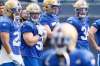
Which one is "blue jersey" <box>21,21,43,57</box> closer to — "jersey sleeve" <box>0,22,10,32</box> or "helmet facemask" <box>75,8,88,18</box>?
"jersey sleeve" <box>0,22,10,32</box>

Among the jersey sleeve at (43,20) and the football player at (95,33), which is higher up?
the jersey sleeve at (43,20)

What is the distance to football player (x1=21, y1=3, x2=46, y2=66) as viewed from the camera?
23.4 ft

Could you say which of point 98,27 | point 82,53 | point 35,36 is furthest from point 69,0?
point 82,53

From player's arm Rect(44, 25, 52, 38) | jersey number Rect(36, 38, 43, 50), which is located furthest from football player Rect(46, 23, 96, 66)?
player's arm Rect(44, 25, 52, 38)

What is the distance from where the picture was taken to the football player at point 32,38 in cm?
714

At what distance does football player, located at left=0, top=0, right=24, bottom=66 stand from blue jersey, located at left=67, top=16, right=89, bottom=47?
108cm

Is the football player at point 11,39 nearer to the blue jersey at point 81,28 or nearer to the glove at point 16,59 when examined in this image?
the glove at point 16,59

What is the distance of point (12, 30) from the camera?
708cm

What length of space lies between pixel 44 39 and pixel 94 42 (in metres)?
0.94

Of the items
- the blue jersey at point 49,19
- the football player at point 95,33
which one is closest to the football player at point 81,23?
the football player at point 95,33

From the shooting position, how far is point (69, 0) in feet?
49.2

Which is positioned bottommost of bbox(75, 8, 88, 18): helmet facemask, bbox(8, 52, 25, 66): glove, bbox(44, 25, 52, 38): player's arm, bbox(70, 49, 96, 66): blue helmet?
bbox(8, 52, 25, 66): glove

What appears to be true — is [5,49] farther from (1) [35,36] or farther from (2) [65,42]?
(2) [65,42]

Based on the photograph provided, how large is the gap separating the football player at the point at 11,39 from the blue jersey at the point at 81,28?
1.08m
